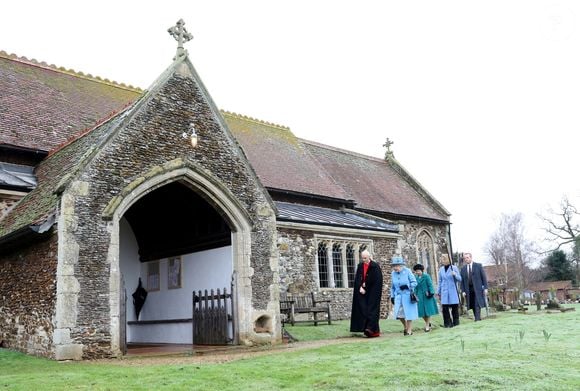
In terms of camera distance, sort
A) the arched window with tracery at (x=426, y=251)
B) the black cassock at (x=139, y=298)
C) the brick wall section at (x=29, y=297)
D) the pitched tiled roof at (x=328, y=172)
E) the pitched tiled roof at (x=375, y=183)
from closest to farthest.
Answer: the brick wall section at (x=29, y=297) < the black cassock at (x=139, y=298) < the pitched tiled roof at (x=328, y=172) < the pitched tiled roof at (x=375, y=183) < the arched window with tracery at (x=426, y=251)

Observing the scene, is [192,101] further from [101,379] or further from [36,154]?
[101,379]

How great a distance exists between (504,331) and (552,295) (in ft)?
57.0

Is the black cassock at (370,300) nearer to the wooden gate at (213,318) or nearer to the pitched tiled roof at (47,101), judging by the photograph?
the wooden gate at (213,318)

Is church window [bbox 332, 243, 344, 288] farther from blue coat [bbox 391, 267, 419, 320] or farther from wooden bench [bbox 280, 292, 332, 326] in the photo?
blue coat [bbox 391, 267, 419, 320]

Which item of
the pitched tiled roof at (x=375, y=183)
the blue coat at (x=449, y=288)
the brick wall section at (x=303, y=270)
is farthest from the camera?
the pitched tiled roof at (x=375, y=183)

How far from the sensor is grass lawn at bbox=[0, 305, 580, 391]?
19.5 ft

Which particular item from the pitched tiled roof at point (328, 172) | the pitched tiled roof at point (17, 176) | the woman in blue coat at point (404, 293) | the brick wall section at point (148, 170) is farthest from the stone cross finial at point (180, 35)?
the pitched tiled roof at point (328, 172)

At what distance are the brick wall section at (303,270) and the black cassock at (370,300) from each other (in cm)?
471

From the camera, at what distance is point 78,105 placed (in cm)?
1778

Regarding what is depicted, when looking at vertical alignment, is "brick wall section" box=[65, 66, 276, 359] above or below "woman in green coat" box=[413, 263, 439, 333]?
above

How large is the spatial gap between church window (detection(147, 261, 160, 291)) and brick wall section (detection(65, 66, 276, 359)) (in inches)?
170

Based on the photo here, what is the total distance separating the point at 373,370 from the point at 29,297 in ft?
23.4

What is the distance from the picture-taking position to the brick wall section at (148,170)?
1022 cm

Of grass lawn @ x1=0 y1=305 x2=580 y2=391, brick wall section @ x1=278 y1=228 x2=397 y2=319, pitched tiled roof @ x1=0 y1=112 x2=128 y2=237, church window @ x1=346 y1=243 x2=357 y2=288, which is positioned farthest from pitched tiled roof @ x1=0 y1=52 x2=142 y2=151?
church window @ x1=346 y1=243 x2=357 y2=288
